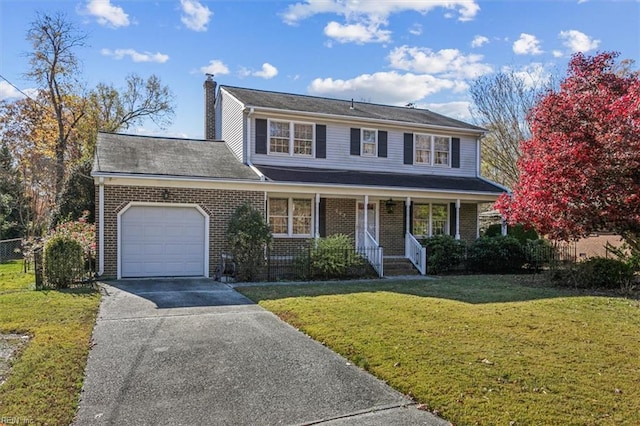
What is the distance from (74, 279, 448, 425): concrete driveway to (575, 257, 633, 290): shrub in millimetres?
8452

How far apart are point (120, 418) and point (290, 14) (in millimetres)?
12945


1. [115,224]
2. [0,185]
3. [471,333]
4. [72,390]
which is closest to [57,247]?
[115,224]

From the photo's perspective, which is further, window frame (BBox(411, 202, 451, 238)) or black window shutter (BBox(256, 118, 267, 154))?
window frame (BBox(411, 202, 451, 238))

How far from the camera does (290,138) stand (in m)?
16.4

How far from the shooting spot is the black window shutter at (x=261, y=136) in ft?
→ 52.1

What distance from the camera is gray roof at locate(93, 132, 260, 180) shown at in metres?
13.1

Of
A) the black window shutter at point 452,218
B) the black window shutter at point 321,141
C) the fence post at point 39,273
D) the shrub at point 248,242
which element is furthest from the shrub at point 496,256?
the fence post at point 39,273

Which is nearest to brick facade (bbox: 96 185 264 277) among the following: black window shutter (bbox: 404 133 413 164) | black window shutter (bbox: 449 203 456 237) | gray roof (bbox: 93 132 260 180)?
gray roof (bbox: 93 132 260 180)

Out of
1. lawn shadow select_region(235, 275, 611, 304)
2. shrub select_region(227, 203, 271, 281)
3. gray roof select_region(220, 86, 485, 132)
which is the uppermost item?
gray roof select_region(220, 86, 485, 132)

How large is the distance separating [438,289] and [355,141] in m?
7.81

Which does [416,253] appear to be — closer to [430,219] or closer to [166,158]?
[430,219]

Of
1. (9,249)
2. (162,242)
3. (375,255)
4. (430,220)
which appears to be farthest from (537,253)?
(9,249)

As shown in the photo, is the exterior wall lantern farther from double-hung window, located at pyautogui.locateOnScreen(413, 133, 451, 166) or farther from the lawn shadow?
the lawn shadow

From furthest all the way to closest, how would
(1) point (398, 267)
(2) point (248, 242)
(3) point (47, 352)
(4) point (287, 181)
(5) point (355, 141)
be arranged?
(5) point (355, 141) → (1) point (398, 267) → (4) point (287, 181) → (2) point (248, 242) → (3) point (47, 352)
